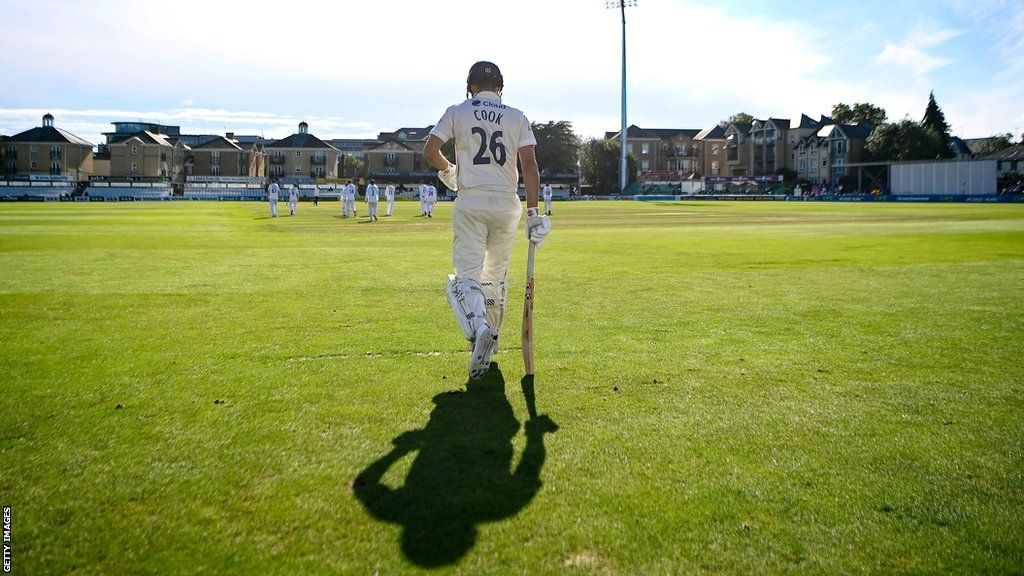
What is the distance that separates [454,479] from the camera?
12.2 ft

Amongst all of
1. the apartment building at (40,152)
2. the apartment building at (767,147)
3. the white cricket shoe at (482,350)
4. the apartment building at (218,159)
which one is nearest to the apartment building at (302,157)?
the apartment building at (218,159)

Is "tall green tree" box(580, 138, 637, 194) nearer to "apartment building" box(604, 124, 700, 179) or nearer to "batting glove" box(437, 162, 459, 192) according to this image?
"apartment building" box(604, 124, 700, 179)

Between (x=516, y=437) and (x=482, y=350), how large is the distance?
1.20 meters

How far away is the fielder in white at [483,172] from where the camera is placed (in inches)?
242

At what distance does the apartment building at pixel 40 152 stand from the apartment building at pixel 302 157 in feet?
104

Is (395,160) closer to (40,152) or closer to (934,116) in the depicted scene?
(40,152)

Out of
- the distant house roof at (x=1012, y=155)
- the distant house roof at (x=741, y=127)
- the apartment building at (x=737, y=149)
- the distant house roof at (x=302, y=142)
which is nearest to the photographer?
the distant house roof at (x=1012, y=155)

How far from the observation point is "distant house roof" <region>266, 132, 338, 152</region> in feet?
436

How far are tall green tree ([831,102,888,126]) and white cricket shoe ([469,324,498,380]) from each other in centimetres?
13112

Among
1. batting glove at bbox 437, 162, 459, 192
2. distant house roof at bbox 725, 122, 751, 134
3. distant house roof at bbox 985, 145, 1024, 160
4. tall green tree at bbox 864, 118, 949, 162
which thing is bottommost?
batting glove at bbox 437, 162, 459, 192

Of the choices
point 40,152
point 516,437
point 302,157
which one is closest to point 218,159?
point 302,157

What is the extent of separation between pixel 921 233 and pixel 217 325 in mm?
23014

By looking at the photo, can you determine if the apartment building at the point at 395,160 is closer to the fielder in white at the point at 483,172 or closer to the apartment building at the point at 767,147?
the apartment building at the point at 767,147

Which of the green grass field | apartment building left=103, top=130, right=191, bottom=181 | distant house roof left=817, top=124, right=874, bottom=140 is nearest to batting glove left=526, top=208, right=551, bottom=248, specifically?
the green grass field
